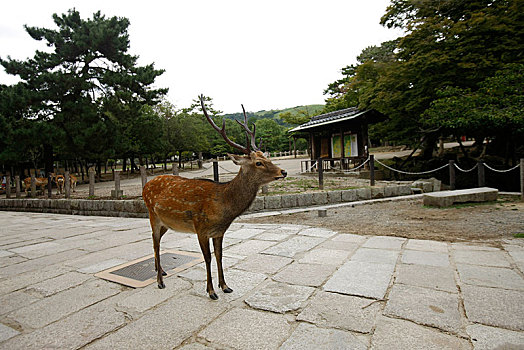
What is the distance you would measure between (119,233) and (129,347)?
4092 millimetres

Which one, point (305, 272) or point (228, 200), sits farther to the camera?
point (305, 272)

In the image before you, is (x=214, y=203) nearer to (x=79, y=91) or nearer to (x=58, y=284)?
(x=58, y=284)

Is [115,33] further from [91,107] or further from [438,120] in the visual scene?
[438,120]

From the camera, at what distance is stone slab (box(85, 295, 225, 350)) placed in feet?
6.16

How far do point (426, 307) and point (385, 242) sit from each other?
6.30 feet

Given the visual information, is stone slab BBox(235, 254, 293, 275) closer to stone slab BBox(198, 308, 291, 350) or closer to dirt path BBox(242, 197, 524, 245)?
stone slab BBox(198, 308, 291, 350)

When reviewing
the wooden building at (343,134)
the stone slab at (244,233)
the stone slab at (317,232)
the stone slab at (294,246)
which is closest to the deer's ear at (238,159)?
the stone slab at (294,246)

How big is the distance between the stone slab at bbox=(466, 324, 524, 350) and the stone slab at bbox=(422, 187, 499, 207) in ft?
18.1

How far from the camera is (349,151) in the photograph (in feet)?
48.9

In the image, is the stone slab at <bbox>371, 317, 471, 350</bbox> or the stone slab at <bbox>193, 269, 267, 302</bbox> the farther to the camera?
the stone slab at <bbox>193, 269, 267, 302</bbox>

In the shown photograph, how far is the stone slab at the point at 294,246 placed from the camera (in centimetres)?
376

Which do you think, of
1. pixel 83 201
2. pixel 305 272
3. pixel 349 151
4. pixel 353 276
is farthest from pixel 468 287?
pixel 349 151

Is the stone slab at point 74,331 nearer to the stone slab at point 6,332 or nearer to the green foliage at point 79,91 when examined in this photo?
the stone slab at point 6,332

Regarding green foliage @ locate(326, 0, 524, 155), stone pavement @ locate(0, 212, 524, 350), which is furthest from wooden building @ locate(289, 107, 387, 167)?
stone pavement @ locate(0, 212, 524, 350)
